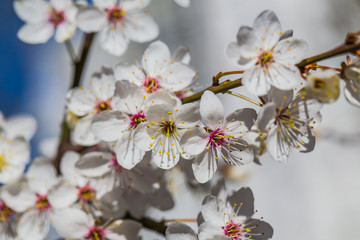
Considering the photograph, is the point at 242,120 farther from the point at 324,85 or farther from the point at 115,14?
the point at 115,14

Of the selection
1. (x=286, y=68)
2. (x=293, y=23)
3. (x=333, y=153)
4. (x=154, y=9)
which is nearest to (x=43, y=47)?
(x=154, y=9)

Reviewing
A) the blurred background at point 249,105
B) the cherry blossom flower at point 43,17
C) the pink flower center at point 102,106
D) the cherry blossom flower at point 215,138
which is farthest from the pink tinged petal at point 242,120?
the blurred background at point 249,105

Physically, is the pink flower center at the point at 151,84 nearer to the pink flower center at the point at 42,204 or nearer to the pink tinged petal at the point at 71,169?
the pink tinged petal at the point at 71,169

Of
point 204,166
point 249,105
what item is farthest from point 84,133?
point 249,105

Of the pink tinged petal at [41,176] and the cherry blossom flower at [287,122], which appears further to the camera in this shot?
the pink tinged petal at [41,176]

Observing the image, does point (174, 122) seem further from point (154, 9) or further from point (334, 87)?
point (154, 9)

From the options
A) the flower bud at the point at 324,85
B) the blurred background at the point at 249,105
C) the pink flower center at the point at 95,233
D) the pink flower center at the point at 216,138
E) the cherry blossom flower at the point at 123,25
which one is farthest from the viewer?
the blurred background at the point at 249,105
